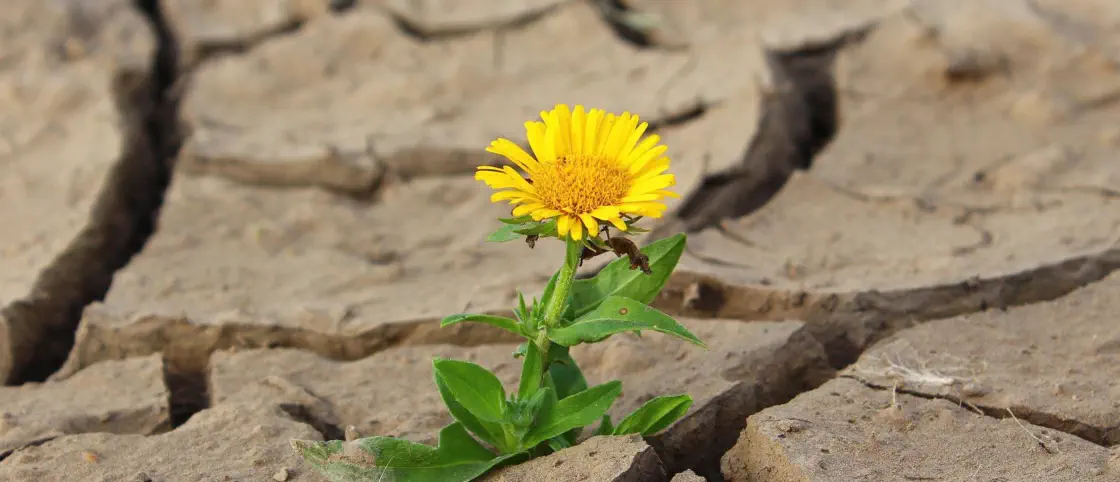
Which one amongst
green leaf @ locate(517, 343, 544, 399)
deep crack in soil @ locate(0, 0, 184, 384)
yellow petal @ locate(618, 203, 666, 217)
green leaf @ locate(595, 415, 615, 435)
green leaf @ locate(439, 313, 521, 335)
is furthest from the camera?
deep crack in soil @ locate(0, 0, 184, 384)

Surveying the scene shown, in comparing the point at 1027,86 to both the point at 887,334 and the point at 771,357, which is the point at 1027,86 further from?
the point at 771,357

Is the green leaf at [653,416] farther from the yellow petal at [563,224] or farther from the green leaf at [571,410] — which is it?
the yellow petal at [563,224]

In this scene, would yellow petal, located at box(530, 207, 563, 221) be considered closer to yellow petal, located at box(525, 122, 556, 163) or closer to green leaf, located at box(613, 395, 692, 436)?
yellow petal, located at box(525, 122, 556, 163)

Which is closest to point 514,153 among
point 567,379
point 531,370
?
point 531,370

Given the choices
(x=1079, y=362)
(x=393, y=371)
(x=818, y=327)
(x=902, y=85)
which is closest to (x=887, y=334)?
(x=818, y=327)

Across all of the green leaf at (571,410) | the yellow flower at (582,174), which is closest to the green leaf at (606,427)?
the green leaf at (571,410)

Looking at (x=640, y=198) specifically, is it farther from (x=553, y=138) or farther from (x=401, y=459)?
(x=401, y=459)

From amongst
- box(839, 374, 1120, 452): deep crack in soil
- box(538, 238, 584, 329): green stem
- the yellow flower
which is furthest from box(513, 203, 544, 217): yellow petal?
box(839, 374, 1120, 452): deep crack in soil

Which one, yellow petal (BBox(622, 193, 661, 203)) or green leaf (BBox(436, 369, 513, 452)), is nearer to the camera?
yellow petal (BBox(622, 193, 661, 203))
